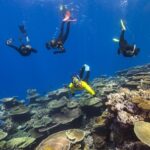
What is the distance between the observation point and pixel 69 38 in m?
96.4

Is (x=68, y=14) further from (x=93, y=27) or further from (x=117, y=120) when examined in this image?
(x=93, y=27)

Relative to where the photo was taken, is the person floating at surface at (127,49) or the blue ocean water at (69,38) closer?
the person floating at surface at (127,49)

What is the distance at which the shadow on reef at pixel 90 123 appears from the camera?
568cm

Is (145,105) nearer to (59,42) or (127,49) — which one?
(127,49)

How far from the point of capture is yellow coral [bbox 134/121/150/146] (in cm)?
488

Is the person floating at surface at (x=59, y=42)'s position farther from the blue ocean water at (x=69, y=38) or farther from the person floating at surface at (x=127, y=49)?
the blue ocean water at (x=69, y=38)

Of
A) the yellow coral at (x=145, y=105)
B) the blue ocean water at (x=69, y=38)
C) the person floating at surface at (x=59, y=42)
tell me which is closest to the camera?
the yellow coral at (x=145, y=105)

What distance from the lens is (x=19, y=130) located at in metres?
11.1

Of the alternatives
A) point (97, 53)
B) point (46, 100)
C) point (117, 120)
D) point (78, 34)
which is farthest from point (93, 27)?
point (117, 120)

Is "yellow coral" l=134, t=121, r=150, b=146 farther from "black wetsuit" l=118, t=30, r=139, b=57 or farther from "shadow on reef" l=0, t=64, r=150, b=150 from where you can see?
"black wetsuit" l=118, t=30, r=139, b=57

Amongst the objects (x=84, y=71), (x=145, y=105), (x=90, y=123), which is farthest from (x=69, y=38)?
(x=145, y=105)

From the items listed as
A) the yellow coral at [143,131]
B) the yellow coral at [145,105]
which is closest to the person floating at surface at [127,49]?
the yellow coral at [145,105]

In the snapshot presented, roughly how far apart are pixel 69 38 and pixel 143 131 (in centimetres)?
9228

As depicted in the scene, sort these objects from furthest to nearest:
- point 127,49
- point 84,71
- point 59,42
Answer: point 59,42 < point 84,71 < point 127,49
